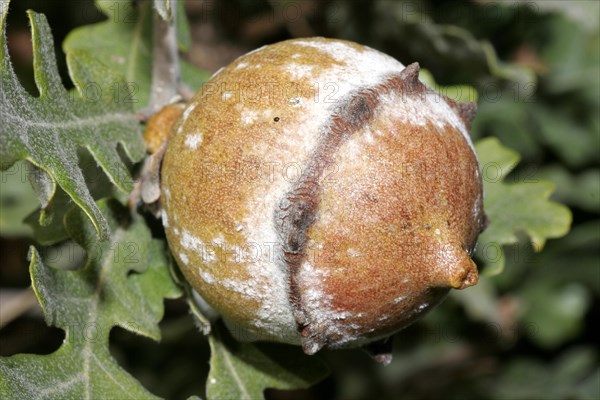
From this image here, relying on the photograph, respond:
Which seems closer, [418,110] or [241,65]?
[418,110]

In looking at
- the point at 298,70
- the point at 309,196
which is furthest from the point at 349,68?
the point at 309,196

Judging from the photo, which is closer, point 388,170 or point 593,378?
point 388,170

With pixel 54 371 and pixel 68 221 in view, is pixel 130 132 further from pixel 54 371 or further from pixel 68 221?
pixel 54 371

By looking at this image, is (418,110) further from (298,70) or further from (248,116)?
(248,116)

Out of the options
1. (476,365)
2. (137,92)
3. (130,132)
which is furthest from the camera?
(476,365)

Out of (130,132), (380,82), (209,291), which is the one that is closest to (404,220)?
(380,82)

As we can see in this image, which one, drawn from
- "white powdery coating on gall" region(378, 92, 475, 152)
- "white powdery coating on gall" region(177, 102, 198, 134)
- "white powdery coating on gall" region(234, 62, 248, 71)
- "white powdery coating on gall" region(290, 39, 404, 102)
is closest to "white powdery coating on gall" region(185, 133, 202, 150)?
"white powdery coating on gall" region(177, 102, 198, 134)

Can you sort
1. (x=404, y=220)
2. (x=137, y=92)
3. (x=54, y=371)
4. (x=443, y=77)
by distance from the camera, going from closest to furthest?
1. (x=404, y=220)
2. (x=54, y=371)
3. (x=137, y=92)
4. (x=443, y=77)
